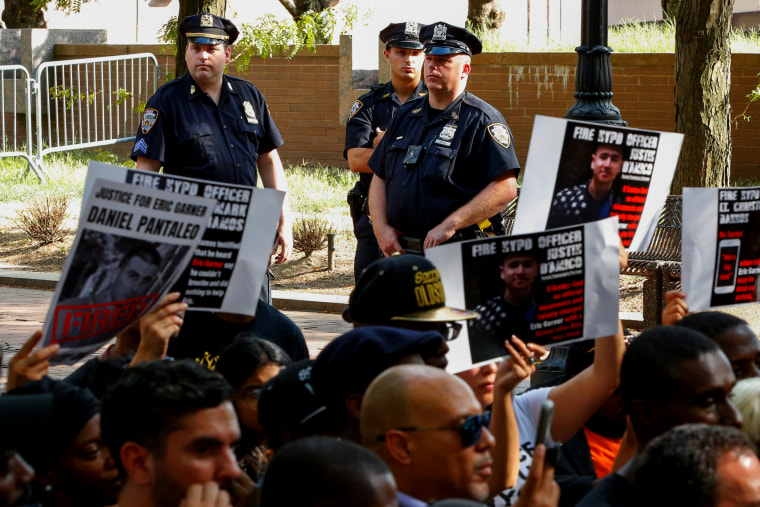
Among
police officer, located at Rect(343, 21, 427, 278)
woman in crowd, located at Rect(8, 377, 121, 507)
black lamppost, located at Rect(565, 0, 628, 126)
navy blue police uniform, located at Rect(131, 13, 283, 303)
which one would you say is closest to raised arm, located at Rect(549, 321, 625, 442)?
woman in crowd, located at Rect(8, 377, 121, 507)

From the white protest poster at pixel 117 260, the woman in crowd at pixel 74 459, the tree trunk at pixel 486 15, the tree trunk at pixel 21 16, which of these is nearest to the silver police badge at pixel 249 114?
the white protest poster at pixel 117 260

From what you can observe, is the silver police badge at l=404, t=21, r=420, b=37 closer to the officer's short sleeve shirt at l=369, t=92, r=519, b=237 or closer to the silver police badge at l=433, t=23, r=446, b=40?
the silver police badge at l=433, t=23, r=446, b=40

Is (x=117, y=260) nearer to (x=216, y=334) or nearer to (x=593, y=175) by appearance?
(x=216, y=334)

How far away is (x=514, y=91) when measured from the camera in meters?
18.8

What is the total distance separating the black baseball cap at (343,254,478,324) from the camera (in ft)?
12.2

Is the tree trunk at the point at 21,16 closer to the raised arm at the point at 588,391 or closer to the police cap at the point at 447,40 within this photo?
the police cap at the point at 447,40

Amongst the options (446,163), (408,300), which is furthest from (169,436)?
(446,163)

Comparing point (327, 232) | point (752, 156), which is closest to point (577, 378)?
point (327, 232)

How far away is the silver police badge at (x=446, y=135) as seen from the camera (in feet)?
19.6

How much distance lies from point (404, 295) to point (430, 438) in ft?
3.10

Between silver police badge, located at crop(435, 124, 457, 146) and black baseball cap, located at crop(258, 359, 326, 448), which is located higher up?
silver police badge, located at crop(435, 124, 457, 146)

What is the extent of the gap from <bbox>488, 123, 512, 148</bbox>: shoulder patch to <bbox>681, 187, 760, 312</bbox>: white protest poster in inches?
64.6

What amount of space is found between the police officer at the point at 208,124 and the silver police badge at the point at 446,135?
34.9 inches

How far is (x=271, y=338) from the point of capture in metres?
A: 4.58
